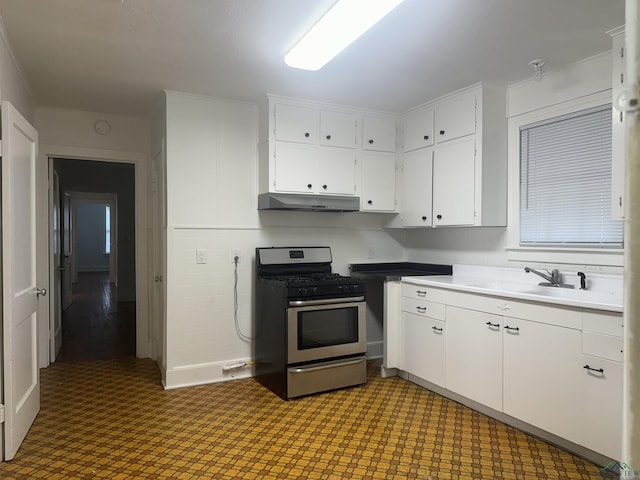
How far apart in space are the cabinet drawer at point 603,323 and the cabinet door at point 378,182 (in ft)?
7.30

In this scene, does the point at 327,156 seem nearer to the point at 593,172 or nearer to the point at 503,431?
the point at 593,172

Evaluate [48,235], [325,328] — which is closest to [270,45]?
[325,328]

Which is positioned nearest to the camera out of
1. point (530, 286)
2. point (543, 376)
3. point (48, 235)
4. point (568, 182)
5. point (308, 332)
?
point (543, 376)

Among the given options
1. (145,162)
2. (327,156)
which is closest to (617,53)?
(327,156)

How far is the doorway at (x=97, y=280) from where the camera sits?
16.3 ft

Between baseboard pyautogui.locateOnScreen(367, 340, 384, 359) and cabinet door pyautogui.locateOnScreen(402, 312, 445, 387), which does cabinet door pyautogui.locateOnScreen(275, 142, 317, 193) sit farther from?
baseboard pyautogui.locateOnScreen(367, 340, 384, 359)

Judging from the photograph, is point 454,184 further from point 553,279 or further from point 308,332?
point 308,332

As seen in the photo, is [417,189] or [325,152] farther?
[417,189]

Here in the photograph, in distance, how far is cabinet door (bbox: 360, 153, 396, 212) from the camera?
426 cm

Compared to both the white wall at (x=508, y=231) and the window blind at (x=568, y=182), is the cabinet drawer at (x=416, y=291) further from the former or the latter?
the window blind at (x=568, y=182)

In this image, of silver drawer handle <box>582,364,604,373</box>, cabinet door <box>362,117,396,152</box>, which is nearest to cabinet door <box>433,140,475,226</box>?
cabinet door <box>362,117,396,152</box>

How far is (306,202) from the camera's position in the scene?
12.7 ft

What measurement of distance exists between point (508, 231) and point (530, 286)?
520 mm

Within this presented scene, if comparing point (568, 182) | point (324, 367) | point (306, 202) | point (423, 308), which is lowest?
point (324, 367)
